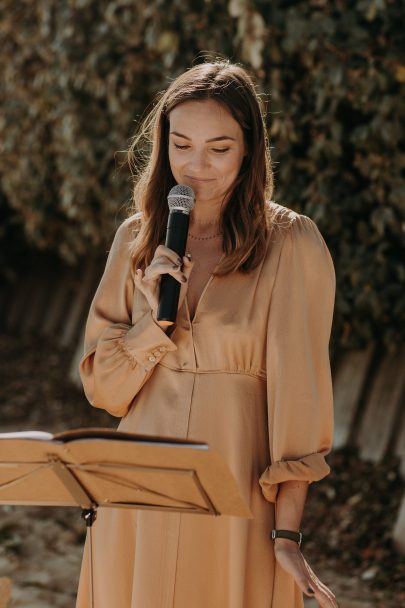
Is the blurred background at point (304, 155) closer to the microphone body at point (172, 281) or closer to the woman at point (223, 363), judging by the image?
the woman at point (223, 363)

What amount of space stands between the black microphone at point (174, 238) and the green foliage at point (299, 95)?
1.21 m

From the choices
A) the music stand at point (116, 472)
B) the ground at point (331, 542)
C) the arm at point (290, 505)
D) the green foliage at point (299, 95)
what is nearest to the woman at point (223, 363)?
the arm at point (290, 505)

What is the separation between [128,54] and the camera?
597 centimetres

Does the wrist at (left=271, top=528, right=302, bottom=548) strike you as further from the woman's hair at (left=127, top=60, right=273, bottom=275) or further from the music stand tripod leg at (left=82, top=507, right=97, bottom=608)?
the woman's hair at (left=127, top=60, right=273, bottom=275)

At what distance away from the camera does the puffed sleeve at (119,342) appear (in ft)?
8.74

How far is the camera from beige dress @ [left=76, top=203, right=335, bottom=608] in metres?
2.59

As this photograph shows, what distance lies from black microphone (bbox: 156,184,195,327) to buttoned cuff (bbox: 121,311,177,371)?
0.06m

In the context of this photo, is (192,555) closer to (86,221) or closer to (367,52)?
(367,52)

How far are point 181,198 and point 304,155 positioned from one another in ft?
8.91

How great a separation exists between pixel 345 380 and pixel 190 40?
2.00 meters

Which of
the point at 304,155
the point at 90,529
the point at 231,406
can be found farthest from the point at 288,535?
the point at 304,155

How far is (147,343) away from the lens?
2.64 m

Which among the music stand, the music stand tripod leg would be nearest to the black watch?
the music stand

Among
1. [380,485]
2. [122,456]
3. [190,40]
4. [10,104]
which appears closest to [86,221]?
[10,104]
